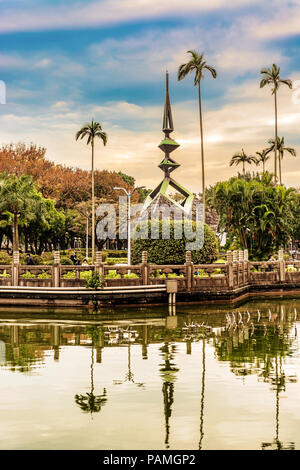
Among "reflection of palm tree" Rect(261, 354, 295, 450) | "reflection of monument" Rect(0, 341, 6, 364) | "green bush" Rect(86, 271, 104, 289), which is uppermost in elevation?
"green bush" Rect(86, 271, 104, 289)

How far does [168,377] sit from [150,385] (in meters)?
0.91

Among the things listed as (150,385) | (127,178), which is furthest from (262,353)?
(127,178)

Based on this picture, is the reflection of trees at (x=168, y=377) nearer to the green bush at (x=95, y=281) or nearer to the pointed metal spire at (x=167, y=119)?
the green bush at (x=95, y=281)

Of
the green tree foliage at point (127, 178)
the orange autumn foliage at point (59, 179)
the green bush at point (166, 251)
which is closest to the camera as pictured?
the green bush at point (166, 251)

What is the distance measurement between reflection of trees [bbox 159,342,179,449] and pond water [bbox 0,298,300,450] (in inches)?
0.9

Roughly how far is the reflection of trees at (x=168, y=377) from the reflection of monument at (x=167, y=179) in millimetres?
26790

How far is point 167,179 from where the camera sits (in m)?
49.3

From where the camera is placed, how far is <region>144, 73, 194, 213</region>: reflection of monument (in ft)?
146

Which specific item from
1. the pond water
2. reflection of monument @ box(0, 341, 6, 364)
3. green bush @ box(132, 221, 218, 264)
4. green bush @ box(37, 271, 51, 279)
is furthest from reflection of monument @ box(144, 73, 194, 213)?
reflection of monument @ box(0, 341, 6, 364)

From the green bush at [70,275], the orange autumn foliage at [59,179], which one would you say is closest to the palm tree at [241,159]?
the orange autumn foliage at [59,179]

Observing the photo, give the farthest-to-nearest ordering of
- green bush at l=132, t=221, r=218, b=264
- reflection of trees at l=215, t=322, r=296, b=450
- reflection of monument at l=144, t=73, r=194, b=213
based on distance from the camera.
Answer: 1. reflection of monument at l=144, t=73, r=194, b=213
2. green bush at l=132, t=221, r=218, b=264
3. reflection of trees at l=215, t=322, r=296, b=450

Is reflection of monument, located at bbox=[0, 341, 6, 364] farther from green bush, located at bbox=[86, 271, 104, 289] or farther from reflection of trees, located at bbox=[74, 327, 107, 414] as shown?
green bush, located at bbox=[86, 271, 104, 289]

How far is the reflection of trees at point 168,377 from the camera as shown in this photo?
34.4 ft
